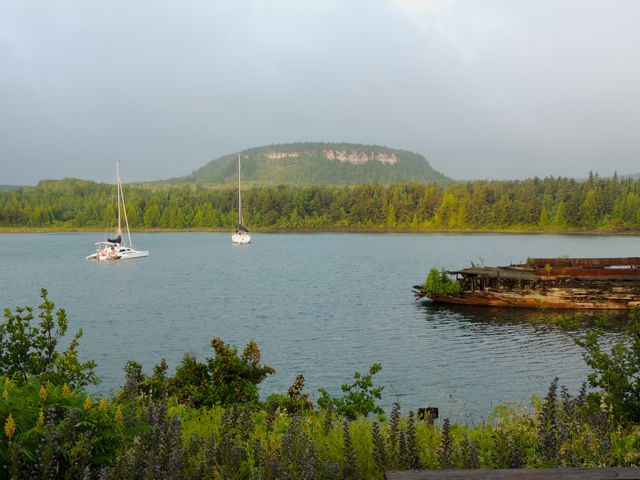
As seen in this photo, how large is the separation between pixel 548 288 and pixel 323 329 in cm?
1541

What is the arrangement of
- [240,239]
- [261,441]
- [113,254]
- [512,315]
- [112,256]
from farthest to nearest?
[240,239], [113,254], [112,256], [512,315], [261,441]

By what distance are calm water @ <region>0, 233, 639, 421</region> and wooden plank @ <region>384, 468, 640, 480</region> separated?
24.7 feet

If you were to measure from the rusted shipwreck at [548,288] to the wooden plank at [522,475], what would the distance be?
35.0 meters

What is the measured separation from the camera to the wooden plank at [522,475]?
3.41 meters

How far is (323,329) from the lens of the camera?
33.7 meters

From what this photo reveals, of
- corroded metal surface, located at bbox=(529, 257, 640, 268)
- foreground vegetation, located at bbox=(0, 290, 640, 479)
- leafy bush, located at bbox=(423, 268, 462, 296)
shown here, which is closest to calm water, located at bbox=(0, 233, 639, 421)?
leafy bush, located at bbox=(423, 268, 462, 296)

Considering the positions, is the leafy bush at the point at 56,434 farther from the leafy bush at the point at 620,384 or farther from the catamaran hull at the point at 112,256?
the catamaran hull at the point at 112,256

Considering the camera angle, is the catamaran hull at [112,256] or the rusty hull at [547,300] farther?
the catamaran hull at [112,256]

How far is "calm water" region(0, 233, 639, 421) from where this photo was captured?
866 inches

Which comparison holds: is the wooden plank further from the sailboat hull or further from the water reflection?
the sailboat hull

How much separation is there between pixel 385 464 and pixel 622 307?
120ft

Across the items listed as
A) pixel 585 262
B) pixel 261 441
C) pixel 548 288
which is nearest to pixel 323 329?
pixel 548 288

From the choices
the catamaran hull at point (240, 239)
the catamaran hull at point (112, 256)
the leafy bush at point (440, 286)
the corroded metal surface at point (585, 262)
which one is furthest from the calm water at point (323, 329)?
the catamaran hull at point (240, 239)

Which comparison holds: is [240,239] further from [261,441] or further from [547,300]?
[261,441]
